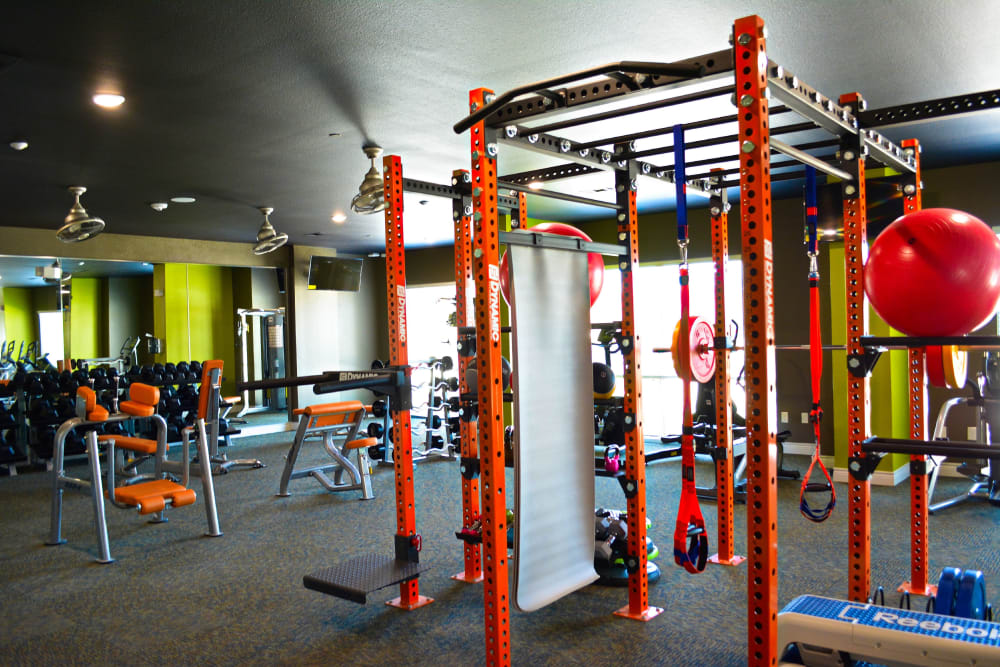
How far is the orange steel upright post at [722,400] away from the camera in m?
3.67

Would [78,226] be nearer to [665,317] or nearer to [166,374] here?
[166,374]

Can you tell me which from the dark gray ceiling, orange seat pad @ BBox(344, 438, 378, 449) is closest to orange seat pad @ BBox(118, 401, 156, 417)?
orange seat pad @ BBox(344, 438, 378, 449)

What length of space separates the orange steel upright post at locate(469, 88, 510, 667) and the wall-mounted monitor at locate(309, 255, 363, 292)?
836 centimetres

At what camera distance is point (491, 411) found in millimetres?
2145

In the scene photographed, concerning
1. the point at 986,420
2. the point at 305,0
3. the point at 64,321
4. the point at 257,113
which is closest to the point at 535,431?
the point at 305,0

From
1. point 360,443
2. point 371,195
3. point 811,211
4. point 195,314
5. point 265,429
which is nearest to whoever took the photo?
Result: point 811,211

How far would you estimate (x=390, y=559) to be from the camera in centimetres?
329

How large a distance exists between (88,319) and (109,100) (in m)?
5.67

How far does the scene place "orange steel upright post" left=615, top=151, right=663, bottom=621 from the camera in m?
2.92

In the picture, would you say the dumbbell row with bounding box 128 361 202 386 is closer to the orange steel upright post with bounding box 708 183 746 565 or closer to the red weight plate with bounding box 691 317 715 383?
the red weight plate with bounding box 691 317 715 383

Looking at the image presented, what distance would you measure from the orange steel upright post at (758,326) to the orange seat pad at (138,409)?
162 inches

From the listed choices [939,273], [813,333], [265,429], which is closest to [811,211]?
[813,333]

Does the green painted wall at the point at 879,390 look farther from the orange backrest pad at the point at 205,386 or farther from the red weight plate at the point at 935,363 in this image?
the orange backrest pad at the point at 205,386

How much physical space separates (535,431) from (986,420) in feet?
13.8
